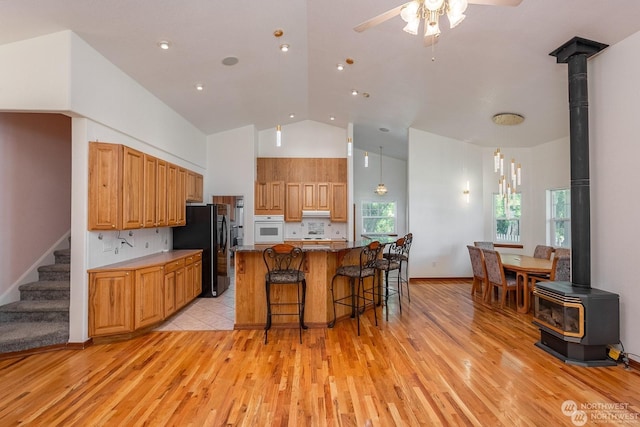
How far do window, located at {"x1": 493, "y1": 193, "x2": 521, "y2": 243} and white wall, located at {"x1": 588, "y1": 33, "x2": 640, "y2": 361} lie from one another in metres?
3.83

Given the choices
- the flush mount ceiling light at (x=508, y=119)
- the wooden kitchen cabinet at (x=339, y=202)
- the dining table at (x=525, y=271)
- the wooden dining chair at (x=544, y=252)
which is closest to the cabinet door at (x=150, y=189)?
A: the wooden kitchen cabinet at (x=339, y=202)

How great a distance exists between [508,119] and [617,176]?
8.24 ft

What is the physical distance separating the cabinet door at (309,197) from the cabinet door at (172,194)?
116 inches

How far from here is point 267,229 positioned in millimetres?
7180

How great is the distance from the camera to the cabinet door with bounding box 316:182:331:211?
732 cm

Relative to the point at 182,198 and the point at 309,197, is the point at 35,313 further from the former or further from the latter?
the point at 309,197

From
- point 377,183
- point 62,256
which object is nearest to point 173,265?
point 62,256

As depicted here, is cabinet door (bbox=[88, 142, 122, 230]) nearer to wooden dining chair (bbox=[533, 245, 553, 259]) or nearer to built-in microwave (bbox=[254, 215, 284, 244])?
built-in microwave (bbox=[254, 215, 284, 244])

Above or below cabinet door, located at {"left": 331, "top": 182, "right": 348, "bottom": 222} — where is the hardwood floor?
below

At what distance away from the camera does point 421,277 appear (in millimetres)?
6902

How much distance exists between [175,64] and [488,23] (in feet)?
12.4

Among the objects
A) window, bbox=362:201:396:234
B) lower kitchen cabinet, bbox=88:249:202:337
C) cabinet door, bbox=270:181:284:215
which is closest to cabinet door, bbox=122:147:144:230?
lower kitchen cabinet, bbox=88:249:202:337

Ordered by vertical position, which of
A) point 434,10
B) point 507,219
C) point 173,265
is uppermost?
point 434,10

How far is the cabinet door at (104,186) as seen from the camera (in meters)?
3.51
